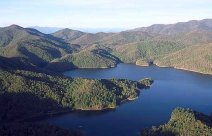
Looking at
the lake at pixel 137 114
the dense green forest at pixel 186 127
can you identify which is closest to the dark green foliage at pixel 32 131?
the lake at pixel 137 114

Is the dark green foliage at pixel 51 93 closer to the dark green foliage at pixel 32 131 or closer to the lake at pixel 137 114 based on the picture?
the lake at pixel 137 114

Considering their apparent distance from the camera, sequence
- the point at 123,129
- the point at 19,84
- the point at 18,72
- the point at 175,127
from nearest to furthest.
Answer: the point at 175,127
the point at 123,129
the point at 19,84
the point at 18,72

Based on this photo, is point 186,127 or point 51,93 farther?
point 51,93

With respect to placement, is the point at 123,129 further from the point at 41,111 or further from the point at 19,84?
the point at 19,84

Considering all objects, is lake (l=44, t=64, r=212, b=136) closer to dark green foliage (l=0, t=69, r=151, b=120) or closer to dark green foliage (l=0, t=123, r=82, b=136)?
dark green foliage (l=0, t=69, r=151, b=120)

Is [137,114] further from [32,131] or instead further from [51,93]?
[32,131]

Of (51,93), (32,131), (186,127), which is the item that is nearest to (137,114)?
(186,127)

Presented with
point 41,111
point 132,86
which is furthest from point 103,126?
point 132,86

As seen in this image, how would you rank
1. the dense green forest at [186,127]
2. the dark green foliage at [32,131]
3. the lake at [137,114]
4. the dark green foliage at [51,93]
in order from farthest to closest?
the dark green foliage at [51,93], the lake at [137,114], the dense green forest at [186,127], the dark green foliage at [32,131]
